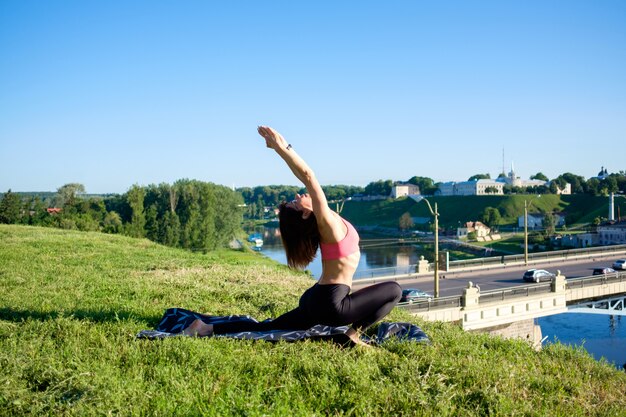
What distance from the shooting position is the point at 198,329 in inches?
169

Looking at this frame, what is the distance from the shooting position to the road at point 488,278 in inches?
984

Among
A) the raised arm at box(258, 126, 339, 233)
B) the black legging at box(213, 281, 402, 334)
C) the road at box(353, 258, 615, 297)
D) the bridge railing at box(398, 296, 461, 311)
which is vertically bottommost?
Result: the road at box(353, 258, 615, 297)

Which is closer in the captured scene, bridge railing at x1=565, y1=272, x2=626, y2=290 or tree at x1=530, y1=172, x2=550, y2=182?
bridge railing at x1=565, y1=272, x2=626, y2=290

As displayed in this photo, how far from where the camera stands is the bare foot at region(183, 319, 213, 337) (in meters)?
4.20

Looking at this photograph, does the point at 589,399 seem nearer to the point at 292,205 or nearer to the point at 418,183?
→ the point at 292,205

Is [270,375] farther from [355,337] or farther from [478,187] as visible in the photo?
[478,187]

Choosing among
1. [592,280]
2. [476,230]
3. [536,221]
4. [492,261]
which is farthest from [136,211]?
[536,221]

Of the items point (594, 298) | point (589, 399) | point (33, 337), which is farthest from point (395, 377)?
point (594, 298)

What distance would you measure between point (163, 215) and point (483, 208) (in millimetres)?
83565

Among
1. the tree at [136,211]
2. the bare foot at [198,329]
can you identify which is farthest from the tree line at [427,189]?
the bare foot at [198,329]

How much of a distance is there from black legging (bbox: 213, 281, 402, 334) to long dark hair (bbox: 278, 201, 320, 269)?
0.95 feet

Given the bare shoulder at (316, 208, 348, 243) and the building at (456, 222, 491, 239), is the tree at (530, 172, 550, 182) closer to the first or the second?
the building at (456, 222, 491, 239)

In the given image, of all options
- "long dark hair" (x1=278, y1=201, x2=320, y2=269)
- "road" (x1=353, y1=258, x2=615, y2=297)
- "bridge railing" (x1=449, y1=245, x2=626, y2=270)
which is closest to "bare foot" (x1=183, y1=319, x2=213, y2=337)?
"long dark hair" (x1=278, y1=201, x2=320, y2=269)

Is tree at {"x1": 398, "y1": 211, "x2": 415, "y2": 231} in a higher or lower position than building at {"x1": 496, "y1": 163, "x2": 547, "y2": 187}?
lower
